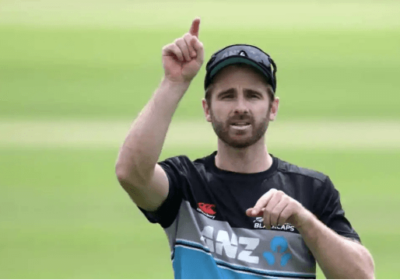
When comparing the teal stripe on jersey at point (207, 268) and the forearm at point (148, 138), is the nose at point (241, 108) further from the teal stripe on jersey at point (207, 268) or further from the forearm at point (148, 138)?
the teal stripe on jersey at point (207, 268)

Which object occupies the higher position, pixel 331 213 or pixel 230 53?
pixel 230 53

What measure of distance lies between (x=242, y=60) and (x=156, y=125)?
291 millimetres

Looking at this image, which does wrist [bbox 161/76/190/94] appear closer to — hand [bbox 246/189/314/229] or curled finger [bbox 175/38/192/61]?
curled finger [bbox 175/38/192/61]

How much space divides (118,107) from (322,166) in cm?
130

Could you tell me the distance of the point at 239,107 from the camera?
203 centimetres

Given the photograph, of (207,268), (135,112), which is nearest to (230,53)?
(207,268)

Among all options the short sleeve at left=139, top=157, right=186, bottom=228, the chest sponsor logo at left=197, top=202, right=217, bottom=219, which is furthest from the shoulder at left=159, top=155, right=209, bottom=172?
the chest sponsor logo at left=197, top=202, right=217, bottom=219

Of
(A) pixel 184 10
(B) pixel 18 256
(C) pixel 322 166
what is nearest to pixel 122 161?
(B) pixel 18 256

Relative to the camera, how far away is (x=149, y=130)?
193 cm

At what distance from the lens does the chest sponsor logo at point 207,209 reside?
2066 millimetres

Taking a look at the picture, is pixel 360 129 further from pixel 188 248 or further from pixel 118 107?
pixel 188 248

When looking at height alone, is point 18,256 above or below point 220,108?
above

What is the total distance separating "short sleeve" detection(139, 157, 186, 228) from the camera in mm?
2045

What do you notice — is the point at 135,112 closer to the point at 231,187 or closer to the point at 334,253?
the point at 231,187
